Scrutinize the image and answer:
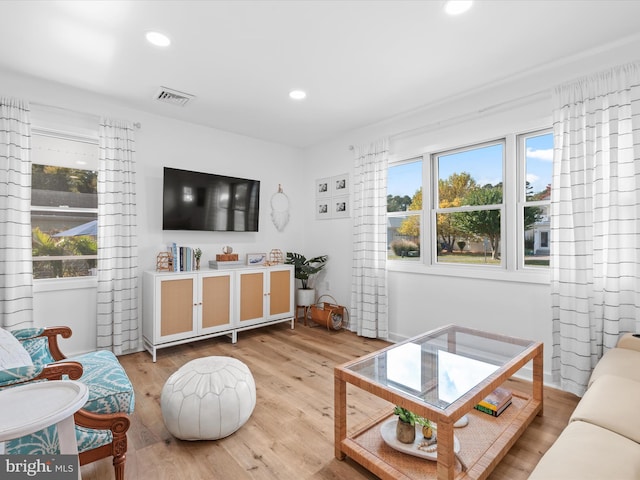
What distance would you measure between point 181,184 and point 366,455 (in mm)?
3080

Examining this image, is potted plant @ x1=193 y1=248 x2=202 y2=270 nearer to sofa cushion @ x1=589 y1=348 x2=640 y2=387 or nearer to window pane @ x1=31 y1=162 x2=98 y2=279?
window pane @ x1=31 y1=162 x2=98 y2=279

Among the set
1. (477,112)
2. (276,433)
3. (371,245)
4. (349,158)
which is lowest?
(276,433)

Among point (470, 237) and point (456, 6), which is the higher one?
point (456, 6)

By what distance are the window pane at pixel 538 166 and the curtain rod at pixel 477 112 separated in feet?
1.02

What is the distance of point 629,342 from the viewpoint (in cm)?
204

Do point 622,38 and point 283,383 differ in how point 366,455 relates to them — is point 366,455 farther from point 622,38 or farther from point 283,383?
point 622,38

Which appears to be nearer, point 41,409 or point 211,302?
point 41,409

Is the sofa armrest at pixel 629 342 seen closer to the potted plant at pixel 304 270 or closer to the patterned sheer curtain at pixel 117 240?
the potted plant at pixel 304 270

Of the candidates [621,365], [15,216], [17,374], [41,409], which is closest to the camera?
[41,409]

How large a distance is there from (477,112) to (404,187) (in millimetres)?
1043

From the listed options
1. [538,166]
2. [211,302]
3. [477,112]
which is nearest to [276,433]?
[211,302]

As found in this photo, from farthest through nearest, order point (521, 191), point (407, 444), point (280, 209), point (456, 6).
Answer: point (280, 209) → point (521, 191) → point (456, 6) → point (407, 444)

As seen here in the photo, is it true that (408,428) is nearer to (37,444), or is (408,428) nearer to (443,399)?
(443,399)

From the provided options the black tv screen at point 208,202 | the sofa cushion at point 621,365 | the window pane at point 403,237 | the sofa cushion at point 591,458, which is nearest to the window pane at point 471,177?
the window pane at point 403,237
